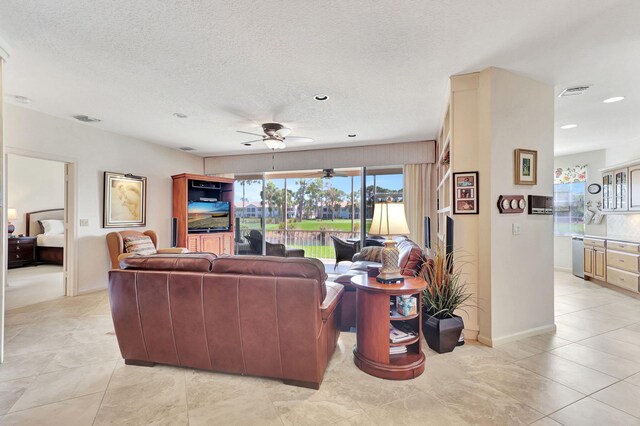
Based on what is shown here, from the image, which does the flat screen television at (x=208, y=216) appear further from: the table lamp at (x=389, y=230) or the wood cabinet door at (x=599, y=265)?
the wood cabinet door at (x=599, y=265)

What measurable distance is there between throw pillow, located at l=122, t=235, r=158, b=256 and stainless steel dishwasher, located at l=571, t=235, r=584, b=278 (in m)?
7.90

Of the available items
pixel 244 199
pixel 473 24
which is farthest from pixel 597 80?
pixel 244 199

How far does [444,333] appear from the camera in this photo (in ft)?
8.93

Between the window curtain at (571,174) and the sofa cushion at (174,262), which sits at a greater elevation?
the window curtain at (571,174)

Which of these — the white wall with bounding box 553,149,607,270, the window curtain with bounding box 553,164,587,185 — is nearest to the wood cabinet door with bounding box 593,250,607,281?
the white wall with bounding box 553,149,607,270

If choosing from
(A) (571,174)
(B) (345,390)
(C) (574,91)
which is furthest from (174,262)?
(A) (571,174)

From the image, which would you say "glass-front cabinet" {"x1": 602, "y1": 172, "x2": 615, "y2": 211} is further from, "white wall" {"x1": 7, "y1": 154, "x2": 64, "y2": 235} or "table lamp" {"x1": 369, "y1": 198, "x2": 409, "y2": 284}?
"white wall" {"x1": 7, "y1": 154, "x2": 64, "y2": 235}

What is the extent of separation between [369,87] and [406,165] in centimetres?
288

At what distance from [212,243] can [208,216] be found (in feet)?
2.00

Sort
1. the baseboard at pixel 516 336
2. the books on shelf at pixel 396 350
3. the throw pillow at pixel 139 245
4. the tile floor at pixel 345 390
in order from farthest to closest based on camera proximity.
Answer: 1. the throw pillow at pixel 139 245
2. the baseboard at pixel 516 336
3. the books on shelf at pixel 396 350
4. the tile floor at pixel 345 390

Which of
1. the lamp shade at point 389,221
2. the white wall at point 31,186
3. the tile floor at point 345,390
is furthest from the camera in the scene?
the white wall at point 31,186

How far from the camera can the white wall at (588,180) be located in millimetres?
6117

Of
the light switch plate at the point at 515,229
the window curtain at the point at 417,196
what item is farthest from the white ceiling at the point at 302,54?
the window curtain at the point at 417,196

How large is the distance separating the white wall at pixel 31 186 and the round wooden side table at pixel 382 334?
803cm
